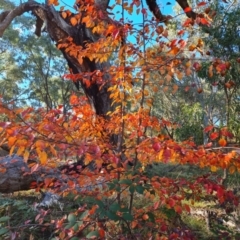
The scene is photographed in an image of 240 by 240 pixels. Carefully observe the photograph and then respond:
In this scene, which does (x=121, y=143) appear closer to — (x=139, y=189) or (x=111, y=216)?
(x=139, y=189)

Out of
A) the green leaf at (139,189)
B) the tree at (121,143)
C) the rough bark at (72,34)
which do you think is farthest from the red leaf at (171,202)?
the rough bark at (72,34)

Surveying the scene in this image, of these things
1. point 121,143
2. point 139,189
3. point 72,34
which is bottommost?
point 139,189

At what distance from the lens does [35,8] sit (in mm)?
5797

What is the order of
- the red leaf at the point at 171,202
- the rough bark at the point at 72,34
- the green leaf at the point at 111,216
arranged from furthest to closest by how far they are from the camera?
the rough bark at the point at 72,34 → the red leaf at the point at 171,202 → the green leaf at the point at 111,216

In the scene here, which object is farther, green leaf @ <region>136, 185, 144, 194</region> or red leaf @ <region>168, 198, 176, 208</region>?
red leaf @ <region>168, 198, 176, 208</region>

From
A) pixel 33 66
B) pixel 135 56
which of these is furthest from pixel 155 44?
pixel 33 66

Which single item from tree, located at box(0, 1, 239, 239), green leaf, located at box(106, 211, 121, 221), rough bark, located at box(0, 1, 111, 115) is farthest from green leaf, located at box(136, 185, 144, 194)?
rough bark, located at box(0, 1, 111, 115)

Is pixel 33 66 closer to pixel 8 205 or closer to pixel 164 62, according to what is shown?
pixel 8 205

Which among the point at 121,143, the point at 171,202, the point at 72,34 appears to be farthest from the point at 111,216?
the point at 72,34

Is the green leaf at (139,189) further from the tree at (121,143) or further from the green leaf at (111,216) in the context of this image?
the green leaf at (111,216)

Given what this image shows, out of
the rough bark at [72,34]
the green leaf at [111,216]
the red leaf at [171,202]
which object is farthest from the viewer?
the rough bark at [72,34]

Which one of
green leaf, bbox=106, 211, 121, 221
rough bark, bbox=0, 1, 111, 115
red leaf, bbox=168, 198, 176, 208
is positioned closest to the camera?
green leaf, bbox=106, 211, 121, 221

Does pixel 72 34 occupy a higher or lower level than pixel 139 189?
higher

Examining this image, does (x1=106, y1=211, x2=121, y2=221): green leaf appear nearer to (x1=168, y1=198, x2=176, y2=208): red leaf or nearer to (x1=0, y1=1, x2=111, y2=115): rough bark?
(x1=168, y1=198, x2=176, y2=208): red leaf
